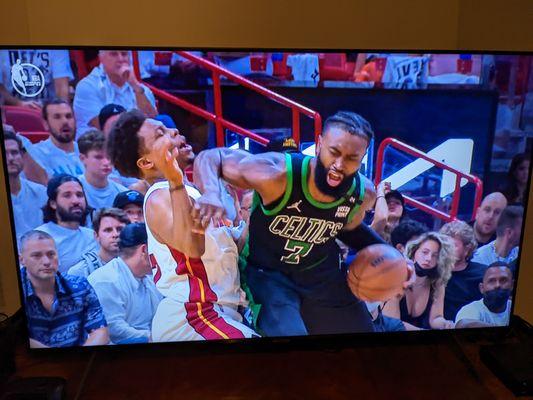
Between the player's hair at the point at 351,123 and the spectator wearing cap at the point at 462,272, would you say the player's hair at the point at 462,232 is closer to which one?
the spectator wearing cap at the point at 462,272

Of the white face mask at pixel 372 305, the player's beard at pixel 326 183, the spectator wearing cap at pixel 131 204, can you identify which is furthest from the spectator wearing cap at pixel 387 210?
the spectator wearing cap at pixel 131 204

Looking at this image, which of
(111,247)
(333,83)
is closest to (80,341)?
(111,247)

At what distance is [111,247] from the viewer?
154 centimetres

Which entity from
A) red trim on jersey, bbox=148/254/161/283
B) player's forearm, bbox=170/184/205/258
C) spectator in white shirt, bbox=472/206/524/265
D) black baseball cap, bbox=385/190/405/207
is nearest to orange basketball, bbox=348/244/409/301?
black baseball cap, bbox=385/190/405/207

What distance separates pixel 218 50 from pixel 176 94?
17 cm

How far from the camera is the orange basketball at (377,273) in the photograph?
1631 mm

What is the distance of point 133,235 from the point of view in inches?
60.7

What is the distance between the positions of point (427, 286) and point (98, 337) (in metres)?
1.08

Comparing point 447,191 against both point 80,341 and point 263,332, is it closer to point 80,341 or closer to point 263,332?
point 263,332

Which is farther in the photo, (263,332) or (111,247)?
(263,332)

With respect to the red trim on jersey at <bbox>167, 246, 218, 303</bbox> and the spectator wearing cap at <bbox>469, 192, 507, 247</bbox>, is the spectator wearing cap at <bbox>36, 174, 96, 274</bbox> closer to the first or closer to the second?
the red trim on jersey at <bbox>167, 246, 218, 303</bbox>

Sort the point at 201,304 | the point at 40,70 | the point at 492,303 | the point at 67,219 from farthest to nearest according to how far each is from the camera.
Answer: the point at 492,303
the point at 201,304
the point at 67,219
the point at 40,70

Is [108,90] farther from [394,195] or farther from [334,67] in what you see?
[394,195]

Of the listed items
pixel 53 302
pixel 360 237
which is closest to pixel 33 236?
pixel 53 302
